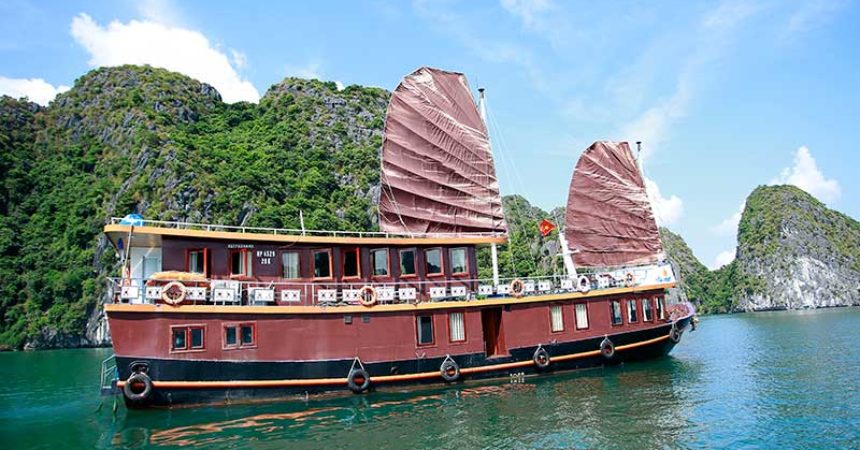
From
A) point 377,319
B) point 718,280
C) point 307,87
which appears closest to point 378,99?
point 307,87

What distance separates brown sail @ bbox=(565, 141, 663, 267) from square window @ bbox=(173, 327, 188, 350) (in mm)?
12496

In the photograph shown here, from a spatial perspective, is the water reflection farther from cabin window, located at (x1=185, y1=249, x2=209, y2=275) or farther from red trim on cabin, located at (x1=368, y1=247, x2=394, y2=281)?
cabin window, located at (x1=185, y1=249, x2=209, y2=275)

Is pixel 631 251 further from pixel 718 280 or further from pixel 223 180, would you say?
pixel 718 280

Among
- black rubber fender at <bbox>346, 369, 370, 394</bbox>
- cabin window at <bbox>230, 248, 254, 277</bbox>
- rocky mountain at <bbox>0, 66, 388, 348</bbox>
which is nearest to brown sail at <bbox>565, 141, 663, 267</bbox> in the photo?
black rubber fender at <bbox>346, 369, 370, 394</bbox>

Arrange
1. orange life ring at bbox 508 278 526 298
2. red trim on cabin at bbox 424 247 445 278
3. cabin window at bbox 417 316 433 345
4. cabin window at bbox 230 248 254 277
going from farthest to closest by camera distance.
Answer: red trim on cabin at bbox 424 247 445 278 < orange life ring at bbox 508 278 526 298 < cabin window at bbox 417 316 433 345 < cabin window at bbox 230 248 254 277

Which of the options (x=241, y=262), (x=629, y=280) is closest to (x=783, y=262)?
(x=629, y=280)

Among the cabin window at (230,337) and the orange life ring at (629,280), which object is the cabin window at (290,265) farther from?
the orange life ring at (629,280)

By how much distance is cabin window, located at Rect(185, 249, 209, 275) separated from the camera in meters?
12.2

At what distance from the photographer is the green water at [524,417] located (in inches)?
351

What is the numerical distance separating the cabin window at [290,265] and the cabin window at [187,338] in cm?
232

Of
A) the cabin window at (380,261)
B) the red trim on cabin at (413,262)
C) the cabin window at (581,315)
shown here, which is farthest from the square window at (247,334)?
the cabin window at (581,315)

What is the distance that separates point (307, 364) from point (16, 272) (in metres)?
45.4

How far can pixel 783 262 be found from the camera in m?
85.2

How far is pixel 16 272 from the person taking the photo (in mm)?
45688
